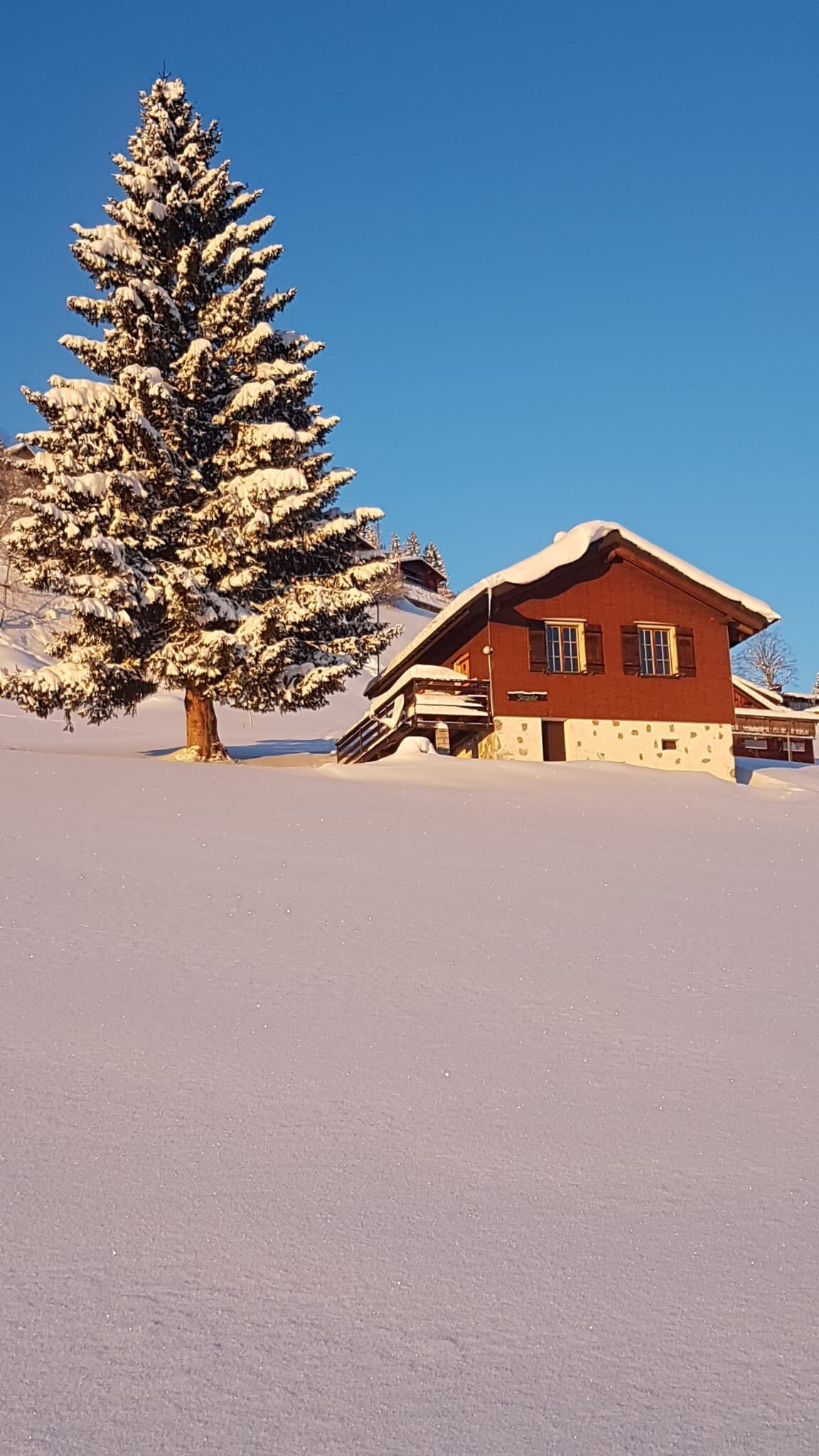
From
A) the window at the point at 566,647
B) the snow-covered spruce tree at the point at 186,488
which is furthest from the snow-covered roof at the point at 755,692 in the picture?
the snow-covered spruce tree at the point at 186,488

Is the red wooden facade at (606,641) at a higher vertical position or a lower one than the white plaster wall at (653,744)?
higher

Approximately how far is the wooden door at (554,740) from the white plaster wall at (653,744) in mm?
108

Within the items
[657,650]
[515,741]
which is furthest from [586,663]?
[515,741]

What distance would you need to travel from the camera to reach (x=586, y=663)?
26094 mm

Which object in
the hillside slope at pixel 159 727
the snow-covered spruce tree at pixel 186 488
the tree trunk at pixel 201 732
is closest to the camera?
the snow-covered spruce tree at pixel 186 488

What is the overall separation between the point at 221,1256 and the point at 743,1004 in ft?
14.5

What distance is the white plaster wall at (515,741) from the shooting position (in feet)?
81.7

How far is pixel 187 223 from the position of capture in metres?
22.9

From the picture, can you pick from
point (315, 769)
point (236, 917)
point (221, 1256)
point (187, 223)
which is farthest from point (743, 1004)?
point (187, 223)

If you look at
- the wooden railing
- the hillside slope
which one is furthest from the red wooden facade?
the hillside slope

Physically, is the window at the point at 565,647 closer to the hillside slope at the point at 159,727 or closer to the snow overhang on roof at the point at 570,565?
the snow overhang on roof at the point at 570,565

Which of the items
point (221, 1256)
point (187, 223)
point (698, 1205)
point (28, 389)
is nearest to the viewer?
point (221, 1256)

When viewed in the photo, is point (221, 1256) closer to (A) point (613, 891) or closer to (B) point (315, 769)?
(A) point (613, 891)

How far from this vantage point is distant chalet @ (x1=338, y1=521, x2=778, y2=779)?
24984 millimetres
